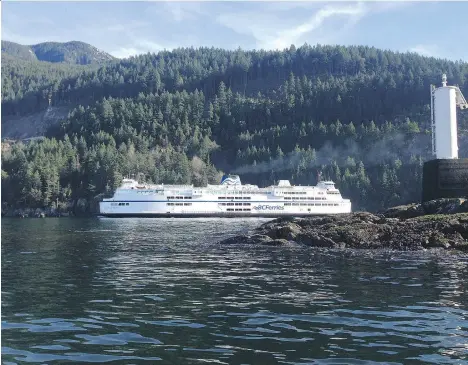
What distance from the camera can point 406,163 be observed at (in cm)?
13012

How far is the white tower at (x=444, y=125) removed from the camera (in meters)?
49.8

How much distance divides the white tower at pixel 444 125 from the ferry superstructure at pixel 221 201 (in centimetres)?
5101

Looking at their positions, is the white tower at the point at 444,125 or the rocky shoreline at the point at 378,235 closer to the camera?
the rocky shoreline at the point at 378,235

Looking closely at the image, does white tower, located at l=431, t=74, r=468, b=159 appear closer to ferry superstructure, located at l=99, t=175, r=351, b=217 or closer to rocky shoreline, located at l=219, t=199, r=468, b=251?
rocky shoreline, located at l=219, t=199, r=468, b=251

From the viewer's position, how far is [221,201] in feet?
328

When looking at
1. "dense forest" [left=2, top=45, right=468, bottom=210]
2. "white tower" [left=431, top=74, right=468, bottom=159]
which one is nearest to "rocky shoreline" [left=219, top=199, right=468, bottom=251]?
"white tower" [left=431, top=74, right=468, bottom=159]

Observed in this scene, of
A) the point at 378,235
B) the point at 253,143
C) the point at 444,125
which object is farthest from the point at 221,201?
the point at 378,235

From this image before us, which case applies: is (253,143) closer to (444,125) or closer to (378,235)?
(444,125)

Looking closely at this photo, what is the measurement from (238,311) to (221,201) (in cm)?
8647

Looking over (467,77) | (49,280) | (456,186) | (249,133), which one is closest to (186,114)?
(249,133)

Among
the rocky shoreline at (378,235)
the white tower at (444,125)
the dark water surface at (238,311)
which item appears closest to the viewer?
the dark water surface at (238,311)

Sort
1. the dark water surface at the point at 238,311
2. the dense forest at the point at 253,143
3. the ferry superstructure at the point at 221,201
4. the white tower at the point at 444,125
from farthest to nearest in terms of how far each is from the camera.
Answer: the dense forest at the point at 253,143, the ferry superstructure at the point at 221,201, the white tower at the point at 444,125, the dark water surface at the point at 238,311

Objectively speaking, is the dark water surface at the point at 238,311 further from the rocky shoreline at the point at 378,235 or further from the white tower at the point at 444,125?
the white tower at the point at 444,125

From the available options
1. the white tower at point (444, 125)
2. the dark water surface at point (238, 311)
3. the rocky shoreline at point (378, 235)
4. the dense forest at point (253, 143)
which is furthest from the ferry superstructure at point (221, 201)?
the dark water surface at point (238, 311)
